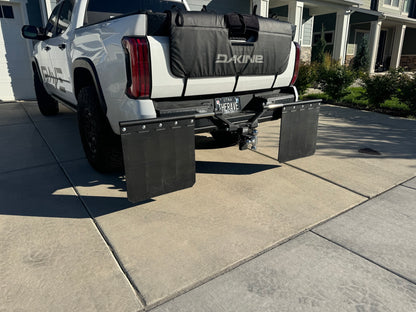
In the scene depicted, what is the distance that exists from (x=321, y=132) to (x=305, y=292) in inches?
178

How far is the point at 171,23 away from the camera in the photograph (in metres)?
2.70

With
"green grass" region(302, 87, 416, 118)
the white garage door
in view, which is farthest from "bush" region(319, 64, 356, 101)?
the white garage door

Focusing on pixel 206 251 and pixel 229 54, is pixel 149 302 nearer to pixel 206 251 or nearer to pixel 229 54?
pixel 206 251

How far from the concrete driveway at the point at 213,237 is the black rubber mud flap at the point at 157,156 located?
0.30m

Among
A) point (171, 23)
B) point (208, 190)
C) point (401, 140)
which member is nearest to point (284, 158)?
point (208, 190)

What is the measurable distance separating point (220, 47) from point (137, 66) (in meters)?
0.84

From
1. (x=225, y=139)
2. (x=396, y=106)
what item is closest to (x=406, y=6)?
(x=396, y=106)

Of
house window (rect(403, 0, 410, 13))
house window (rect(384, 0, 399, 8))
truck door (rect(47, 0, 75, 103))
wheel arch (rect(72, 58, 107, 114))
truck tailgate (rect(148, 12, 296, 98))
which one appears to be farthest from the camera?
house window (rect(403, 0, 410, 13))

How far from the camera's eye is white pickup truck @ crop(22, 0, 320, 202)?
8.94 feet

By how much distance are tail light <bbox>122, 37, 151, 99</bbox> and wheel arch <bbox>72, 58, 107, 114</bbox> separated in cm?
58

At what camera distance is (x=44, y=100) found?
6898 millimetres

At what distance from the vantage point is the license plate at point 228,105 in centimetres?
334

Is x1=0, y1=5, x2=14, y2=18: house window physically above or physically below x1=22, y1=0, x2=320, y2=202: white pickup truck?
above

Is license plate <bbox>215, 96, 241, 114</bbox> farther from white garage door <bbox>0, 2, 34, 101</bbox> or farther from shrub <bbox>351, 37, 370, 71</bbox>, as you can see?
shrub <bbox>351, 37, 370, 71</bbox>
